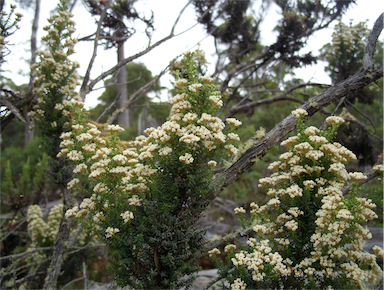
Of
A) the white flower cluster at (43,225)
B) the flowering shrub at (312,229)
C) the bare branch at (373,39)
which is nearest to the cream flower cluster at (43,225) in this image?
the white flower cluster at (43,225)

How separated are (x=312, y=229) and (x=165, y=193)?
1.06 m

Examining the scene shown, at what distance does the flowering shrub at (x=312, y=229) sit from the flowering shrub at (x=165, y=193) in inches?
17.4

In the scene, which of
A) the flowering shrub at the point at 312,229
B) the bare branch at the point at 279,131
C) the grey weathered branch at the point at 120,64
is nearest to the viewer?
the flowering shrub at the point at 312,229

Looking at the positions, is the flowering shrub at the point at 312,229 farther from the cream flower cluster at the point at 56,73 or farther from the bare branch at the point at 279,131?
the cream flower cluster at the point at 56,73

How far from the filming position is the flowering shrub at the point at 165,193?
72.4 inches

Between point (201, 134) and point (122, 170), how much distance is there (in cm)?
59

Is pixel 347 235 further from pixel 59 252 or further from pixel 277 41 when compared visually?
pixel 277 41

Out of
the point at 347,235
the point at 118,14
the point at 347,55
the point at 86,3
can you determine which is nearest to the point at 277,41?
the point at 347,55

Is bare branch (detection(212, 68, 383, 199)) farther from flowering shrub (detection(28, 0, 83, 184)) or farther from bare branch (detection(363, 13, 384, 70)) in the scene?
flowering shrub (detection(28, 0, 83, 184))

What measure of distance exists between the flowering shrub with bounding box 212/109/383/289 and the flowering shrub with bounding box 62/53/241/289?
→ 441mm

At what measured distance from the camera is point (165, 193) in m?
1.91

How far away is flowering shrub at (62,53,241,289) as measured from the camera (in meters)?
1.84

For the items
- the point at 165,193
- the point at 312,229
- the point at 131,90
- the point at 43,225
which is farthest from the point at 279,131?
the point at 131,90

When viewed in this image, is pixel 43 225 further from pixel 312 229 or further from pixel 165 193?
pixel 312 229
